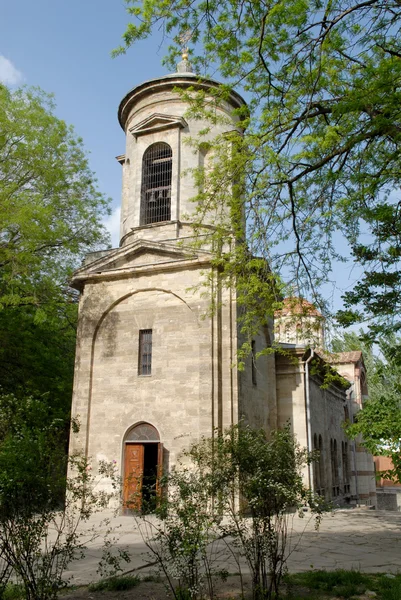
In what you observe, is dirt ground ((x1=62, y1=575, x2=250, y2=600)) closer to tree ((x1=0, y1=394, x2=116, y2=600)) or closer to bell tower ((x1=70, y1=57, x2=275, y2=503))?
tree ((x1=0, y1=394, x2=116, y2=600))

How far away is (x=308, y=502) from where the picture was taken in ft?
21.5

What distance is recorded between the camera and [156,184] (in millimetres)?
19359

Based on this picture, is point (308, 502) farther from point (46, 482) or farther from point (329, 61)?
point (329, 61)

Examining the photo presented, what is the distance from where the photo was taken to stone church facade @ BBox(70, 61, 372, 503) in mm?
15484

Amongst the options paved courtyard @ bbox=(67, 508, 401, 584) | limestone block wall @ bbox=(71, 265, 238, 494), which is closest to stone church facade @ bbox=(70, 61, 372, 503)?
limestone block wall @ bbox=(71, 265, 238, 494)

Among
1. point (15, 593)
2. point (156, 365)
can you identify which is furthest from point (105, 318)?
point (15, 593)

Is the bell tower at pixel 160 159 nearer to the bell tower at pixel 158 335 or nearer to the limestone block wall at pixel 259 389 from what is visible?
the bell tower at pixel 158 335

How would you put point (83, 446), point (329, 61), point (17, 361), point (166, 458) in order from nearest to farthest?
point (329, 61) < point (166, 458) < point (83, 446) < point (17, 361)

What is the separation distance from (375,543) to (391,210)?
23.0 ft

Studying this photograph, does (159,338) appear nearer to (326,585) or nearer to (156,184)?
(156,184)

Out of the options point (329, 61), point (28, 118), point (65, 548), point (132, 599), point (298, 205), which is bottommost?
point (132, 599)

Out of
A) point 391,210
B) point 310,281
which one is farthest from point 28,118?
point 391,210

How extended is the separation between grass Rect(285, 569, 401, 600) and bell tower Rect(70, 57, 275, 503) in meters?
7.04

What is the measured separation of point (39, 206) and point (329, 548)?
41.7 feet
